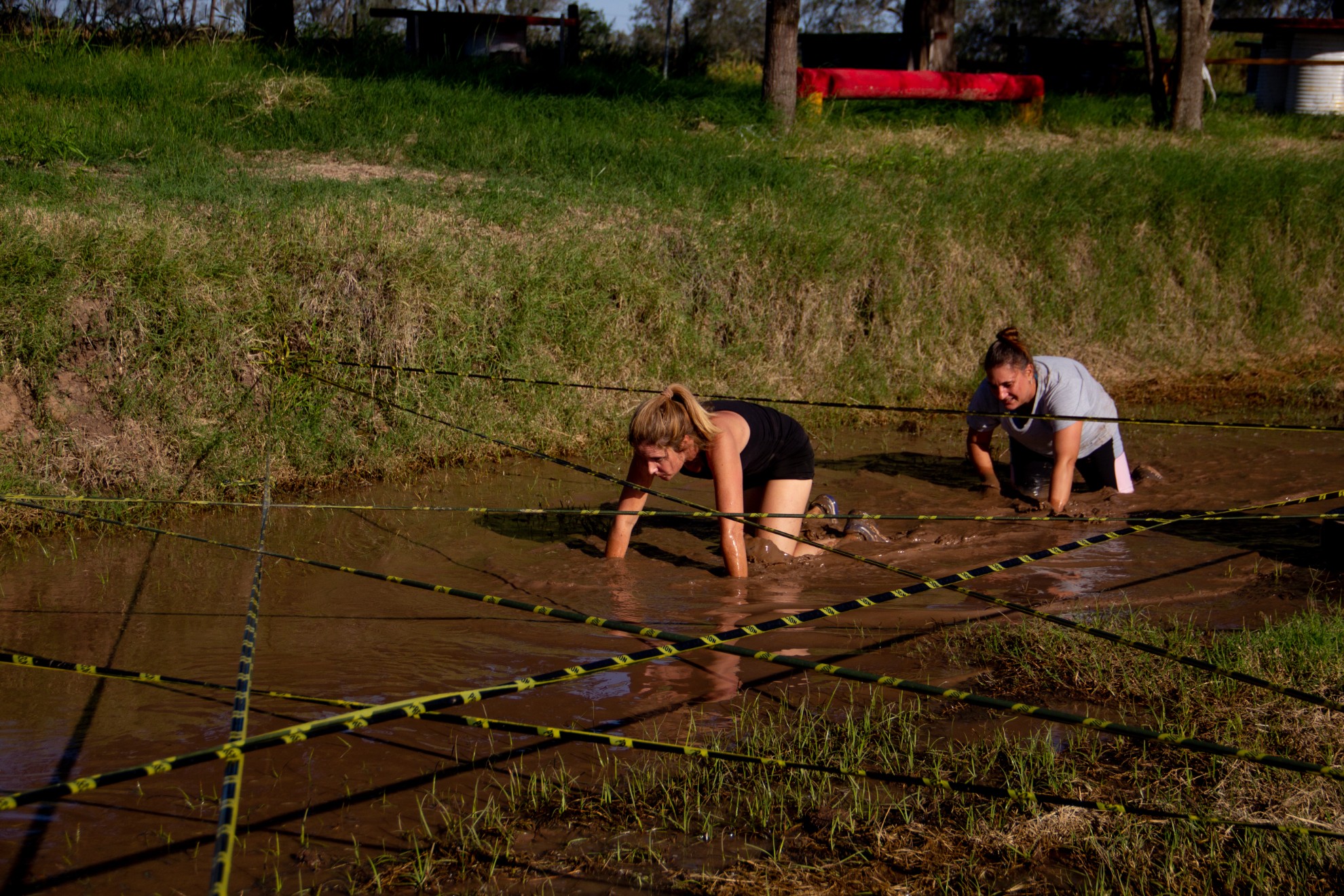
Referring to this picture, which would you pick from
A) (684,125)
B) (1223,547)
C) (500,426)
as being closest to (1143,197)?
(684,125)

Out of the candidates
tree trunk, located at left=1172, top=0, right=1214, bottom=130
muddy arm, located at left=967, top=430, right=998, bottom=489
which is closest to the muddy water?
muddy arm, located at left=967, top=430, right=998, bottom=489

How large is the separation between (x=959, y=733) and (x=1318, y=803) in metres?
1.09

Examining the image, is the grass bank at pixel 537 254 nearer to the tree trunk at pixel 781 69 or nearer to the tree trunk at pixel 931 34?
the tree trunk at pixel 781 69

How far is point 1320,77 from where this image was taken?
20.7m

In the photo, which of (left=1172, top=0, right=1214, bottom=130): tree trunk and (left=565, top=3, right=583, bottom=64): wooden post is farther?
(left=565, top=3, right=583, bottom=64): wooden post

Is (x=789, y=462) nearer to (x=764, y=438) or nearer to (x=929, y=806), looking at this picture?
(x=764, y=438)

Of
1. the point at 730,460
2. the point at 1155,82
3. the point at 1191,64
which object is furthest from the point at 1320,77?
the point at 730,460

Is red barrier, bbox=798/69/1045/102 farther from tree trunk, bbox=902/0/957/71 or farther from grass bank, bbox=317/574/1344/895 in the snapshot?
grass bank, bbox=317/574/1344/895

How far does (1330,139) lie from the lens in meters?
17.4

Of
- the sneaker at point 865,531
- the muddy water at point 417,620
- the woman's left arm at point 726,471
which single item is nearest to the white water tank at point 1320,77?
the muddy water at point 417,620

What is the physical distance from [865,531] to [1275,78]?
1948cm

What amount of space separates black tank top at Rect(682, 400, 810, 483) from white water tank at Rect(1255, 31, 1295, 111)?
1952 cm

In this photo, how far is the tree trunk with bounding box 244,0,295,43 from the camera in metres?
15.0

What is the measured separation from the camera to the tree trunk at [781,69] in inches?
543
